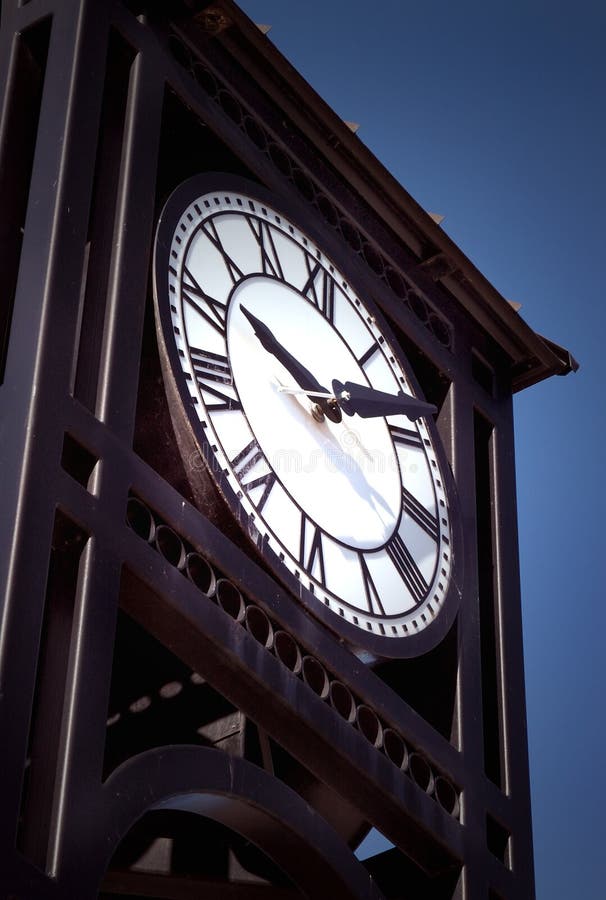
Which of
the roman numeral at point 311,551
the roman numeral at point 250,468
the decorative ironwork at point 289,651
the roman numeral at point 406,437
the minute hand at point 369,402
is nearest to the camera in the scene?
the decorative ironwork at point 289,651

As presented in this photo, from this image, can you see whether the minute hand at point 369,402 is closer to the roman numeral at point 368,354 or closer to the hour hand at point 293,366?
the hour hand at point 293,366

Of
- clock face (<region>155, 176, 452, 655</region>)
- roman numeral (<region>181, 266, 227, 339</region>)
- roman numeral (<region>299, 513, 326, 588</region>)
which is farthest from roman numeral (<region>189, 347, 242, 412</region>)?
roman numeral (<region>299, 513, 326, 588</region>)

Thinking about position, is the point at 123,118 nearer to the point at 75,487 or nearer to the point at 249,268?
the point at 249,268

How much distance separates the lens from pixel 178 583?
5.51 metres

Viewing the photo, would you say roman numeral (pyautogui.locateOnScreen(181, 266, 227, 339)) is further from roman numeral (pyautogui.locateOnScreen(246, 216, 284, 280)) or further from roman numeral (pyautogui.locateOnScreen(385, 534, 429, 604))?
roman numeral (pyautogui.locateOnScreen(385, 534, 429, 604))

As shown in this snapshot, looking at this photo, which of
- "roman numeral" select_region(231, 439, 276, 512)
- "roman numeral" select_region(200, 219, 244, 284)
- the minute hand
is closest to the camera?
"roman numeral" select_region(231, 439, 276, 512)

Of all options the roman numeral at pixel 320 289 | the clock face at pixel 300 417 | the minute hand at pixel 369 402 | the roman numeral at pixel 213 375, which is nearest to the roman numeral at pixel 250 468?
the clock face at pixel 300 417

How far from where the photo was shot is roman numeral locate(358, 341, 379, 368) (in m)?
7.04

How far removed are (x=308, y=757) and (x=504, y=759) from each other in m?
1.13

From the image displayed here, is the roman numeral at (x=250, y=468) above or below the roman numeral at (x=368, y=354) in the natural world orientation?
below

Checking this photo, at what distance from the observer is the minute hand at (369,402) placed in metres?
6.63

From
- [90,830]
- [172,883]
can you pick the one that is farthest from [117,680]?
[90,830]

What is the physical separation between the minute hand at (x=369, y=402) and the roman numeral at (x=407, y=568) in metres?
0.40

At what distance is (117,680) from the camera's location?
6.54 m
